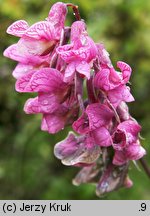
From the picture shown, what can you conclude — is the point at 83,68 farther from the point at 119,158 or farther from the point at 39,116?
the point at 39,116

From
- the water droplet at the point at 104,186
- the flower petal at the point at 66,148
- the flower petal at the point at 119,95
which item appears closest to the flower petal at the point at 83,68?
the flower petal at the point at 119,95

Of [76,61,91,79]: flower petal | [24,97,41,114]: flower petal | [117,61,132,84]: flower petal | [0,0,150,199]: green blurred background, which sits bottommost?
[0,0,150,199]: green blurred background

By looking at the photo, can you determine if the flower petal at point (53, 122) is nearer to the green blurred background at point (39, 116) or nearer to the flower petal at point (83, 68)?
the flower petal at point (83, 68)

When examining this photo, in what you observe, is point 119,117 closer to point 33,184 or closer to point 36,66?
point 36,66

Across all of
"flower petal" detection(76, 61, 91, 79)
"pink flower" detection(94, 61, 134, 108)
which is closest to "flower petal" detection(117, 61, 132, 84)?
"pink flower" detection(94, 61, 134, 108)

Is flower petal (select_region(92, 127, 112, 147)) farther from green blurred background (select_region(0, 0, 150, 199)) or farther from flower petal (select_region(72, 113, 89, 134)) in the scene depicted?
green blurred background (select_region(0, 0, 150, 199))
